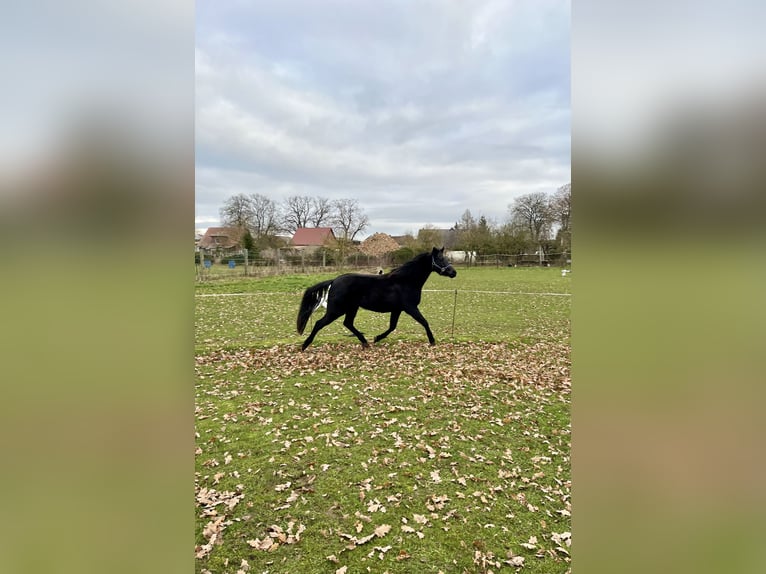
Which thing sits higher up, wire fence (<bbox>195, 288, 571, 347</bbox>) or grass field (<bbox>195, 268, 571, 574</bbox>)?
wire fence (<bbox>195, 288, 571, 347</bbox>)

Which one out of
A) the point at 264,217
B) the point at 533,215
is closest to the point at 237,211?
the point at 264,217

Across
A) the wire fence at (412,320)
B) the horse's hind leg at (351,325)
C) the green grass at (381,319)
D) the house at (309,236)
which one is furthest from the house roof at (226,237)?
the horse's hind leg at (351,325)

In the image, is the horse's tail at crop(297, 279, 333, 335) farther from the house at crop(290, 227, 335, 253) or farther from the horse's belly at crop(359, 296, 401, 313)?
the house at crop(290, 227, 335, 253)

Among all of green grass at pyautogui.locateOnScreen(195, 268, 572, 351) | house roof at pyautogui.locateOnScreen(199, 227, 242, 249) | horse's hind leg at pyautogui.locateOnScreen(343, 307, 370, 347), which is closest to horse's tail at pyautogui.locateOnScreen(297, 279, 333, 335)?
horse's hind leg at pyautogui.locateOnScreen(343, 307, 370, 347)

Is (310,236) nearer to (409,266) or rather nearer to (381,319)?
(381,319)

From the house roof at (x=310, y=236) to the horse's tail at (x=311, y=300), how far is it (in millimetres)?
48479

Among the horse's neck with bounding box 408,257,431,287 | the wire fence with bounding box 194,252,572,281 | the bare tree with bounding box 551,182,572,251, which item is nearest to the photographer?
the bare tree with bounding box 551,182,572,251

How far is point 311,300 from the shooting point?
807 centimetres

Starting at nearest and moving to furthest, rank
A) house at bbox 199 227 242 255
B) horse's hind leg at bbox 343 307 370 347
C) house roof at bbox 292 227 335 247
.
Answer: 1. horse's hind leg at bbox 343 307 370 347
2. house at bbox 199 227 242 255
3. house roof at bbox 292 227 335 247

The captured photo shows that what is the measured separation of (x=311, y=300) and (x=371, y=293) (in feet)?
4.57

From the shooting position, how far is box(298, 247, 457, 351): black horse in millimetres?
7926

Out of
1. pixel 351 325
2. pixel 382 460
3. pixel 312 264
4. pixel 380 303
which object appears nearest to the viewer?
pixel 382 460
